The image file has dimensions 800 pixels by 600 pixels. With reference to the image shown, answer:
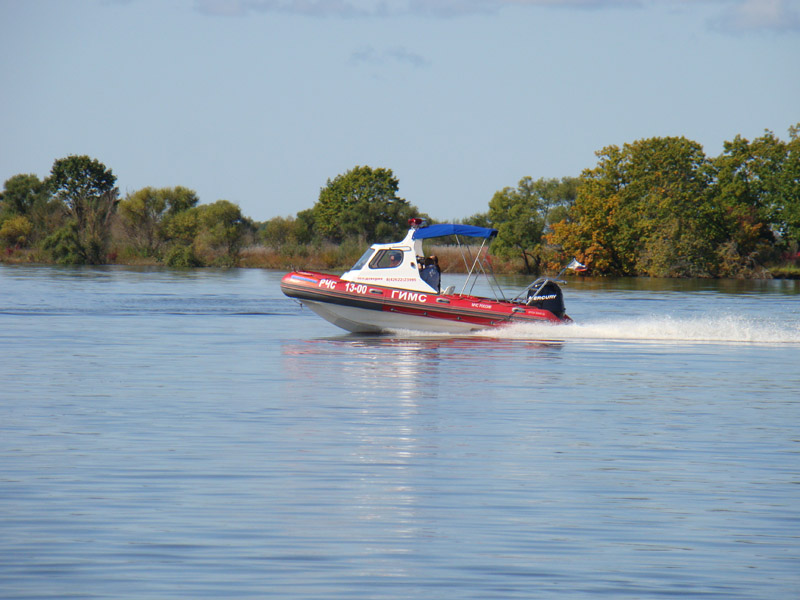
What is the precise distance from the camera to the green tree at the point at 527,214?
83.9 metres

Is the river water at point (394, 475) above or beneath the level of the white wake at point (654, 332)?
beneath

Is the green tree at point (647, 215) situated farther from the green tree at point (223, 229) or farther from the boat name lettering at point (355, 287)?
the boat name lettering at point (355, 287)

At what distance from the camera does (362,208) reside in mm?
95688

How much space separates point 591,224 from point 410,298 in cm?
5650

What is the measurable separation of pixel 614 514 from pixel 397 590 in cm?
251

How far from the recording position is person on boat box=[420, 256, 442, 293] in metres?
24.9

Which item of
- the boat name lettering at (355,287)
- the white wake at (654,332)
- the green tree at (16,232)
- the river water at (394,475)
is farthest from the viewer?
the green tree at (16,232)

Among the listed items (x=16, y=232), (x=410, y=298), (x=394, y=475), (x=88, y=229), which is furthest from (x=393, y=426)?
(x=16, y=232)

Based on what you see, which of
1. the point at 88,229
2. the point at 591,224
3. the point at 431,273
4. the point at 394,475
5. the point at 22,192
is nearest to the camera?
the point at 394,475

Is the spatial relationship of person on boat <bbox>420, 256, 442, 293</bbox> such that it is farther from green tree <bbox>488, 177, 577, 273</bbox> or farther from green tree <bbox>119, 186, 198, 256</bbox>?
green tree <bbox>119, 186, 198, 256</bbox>

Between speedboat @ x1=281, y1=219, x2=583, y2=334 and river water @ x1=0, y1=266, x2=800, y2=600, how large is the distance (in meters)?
3.09

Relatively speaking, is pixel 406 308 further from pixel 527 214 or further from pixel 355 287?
pixel 527 214

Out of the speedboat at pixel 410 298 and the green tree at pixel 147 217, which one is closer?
the speedboat at pixel 410 298

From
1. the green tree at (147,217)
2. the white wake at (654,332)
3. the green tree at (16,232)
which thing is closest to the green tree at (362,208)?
the green tree at (147,217)
